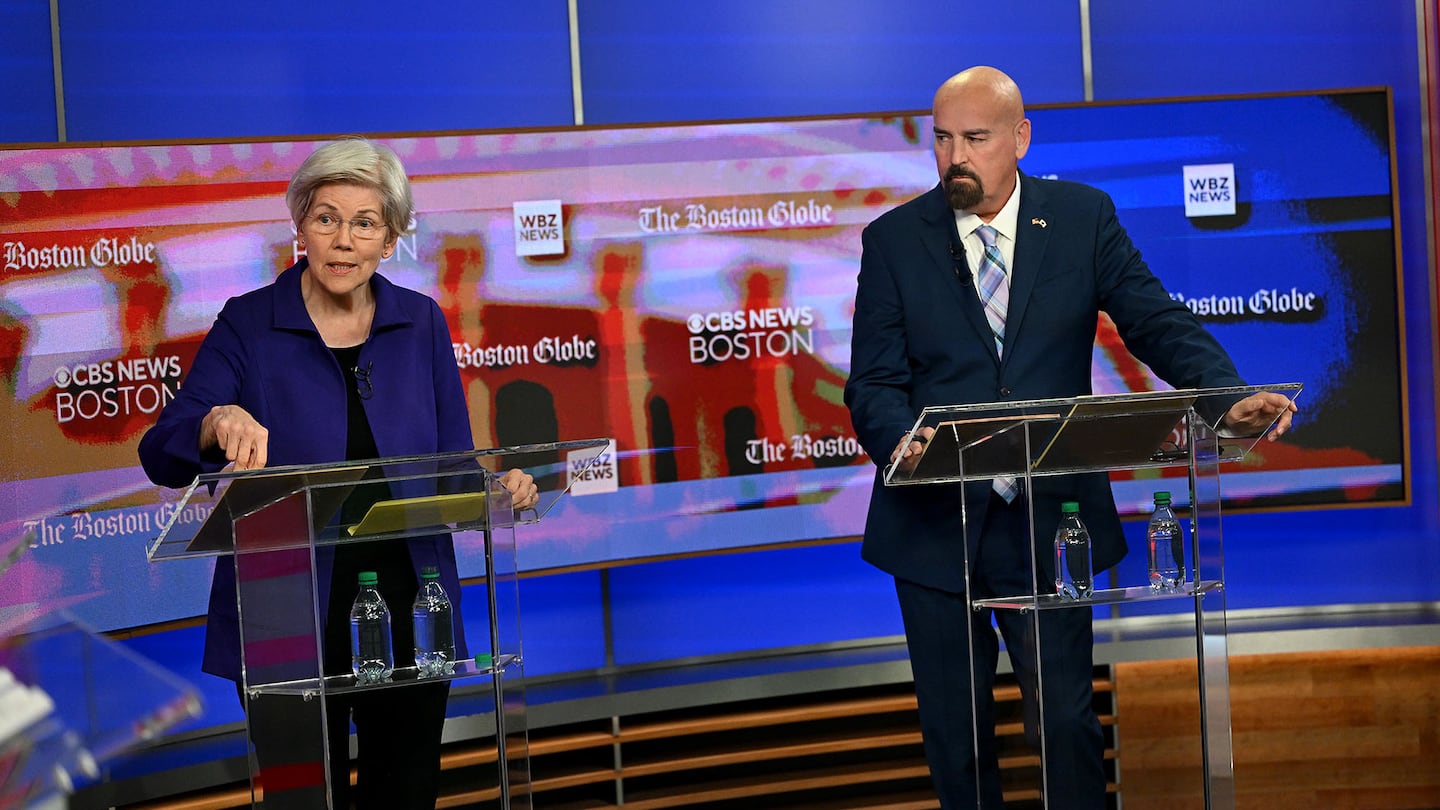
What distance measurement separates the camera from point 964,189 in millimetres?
3055

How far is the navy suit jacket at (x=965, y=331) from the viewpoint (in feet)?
9.75

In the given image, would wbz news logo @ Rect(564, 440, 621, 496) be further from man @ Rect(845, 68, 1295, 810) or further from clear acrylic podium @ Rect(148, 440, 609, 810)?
clear acrylic podium @ Rect(148, 440, 609, 810)

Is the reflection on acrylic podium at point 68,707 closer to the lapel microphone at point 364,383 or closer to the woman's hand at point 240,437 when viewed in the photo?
the woman's hand at point 240,437

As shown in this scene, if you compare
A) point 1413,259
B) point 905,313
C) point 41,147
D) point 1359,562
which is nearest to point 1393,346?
point 1413,259

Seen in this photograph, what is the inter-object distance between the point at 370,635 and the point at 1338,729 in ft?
11.0

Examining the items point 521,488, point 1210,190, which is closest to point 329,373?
point 521,488

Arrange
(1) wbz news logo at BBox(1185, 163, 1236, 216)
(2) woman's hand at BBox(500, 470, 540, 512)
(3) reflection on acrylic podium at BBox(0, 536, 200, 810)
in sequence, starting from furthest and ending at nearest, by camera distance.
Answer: (1) wbz news logo at BBox(1185, 163, 1236, 216) < (2) woman's hand at BBox(500, 470, 540, 512) < (3) reflection on acrylic podium at BBox(0, 536, 200, 810)

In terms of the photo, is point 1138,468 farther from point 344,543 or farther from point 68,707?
point 68,707

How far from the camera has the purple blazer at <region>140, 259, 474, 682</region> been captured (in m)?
2.56

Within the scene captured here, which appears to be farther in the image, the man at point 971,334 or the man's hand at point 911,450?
the man at point 971,334

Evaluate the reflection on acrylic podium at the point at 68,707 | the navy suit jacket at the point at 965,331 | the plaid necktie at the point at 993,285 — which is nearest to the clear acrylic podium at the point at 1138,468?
the navy suit jacket at the point at 965,331

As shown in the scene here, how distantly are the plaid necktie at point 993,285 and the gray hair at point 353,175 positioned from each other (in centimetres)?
118

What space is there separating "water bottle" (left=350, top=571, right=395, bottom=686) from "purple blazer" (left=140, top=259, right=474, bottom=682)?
1.27 ft

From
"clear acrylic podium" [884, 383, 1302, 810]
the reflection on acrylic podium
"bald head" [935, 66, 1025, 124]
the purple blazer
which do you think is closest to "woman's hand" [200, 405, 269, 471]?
the purple blazer
